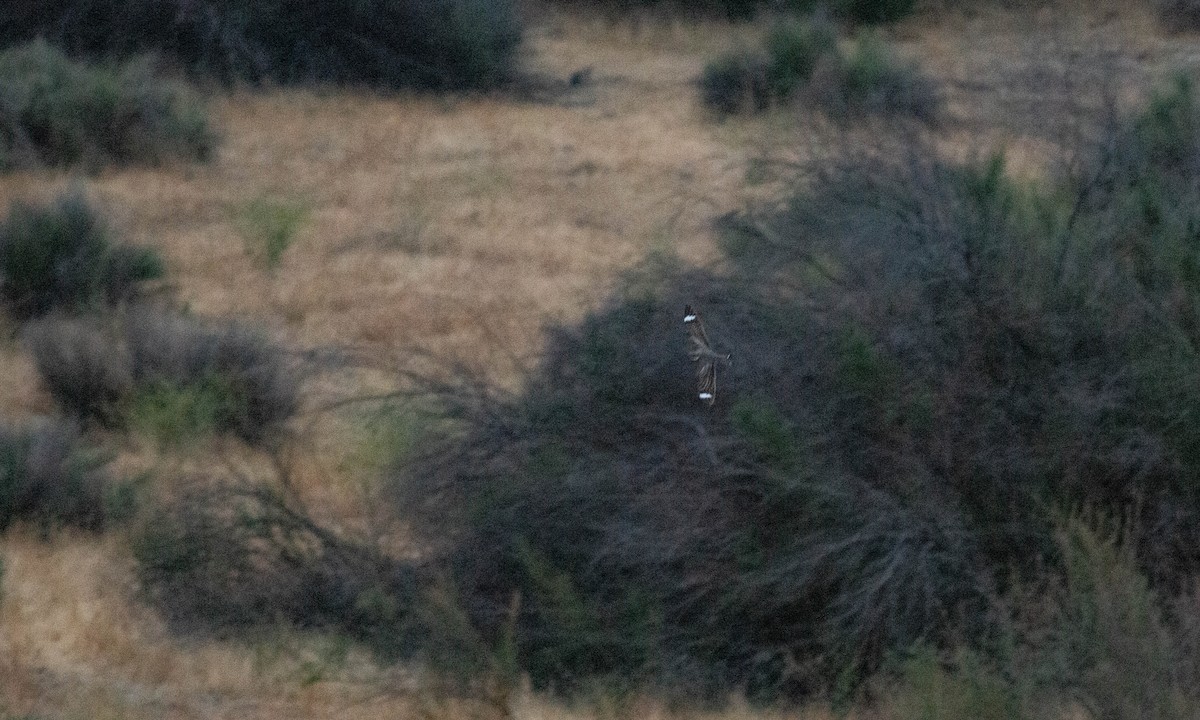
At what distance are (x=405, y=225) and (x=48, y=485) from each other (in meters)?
6.87

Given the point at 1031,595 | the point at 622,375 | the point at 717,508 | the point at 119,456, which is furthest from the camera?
the point at 119,456

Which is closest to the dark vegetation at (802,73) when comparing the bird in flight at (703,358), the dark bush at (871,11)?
the dark bush at (871,11)

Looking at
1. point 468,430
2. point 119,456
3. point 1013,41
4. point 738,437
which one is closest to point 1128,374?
point 738,437

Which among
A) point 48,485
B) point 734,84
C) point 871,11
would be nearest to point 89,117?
point 734,84

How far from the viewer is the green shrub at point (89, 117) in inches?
651

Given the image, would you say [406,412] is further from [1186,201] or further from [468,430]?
[1186,201]

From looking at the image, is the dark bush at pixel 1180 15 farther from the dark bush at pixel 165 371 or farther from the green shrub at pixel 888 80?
the dark bush at pixel 165 371

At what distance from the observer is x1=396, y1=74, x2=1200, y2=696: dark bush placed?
20.4ft

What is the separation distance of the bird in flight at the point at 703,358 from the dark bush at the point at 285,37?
1413 centimetres

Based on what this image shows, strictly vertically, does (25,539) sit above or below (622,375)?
below

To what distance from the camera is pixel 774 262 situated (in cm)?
716

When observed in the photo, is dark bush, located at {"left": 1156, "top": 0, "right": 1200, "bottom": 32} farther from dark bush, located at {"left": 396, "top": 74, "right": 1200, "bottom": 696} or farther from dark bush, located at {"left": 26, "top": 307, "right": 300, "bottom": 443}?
dark bush, located at {"left": 396, "top": 74, "right": 1200, "bottom": 696}

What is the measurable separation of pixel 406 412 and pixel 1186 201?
2900 mm

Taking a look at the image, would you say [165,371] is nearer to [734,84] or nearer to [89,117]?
[89,117]
